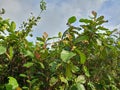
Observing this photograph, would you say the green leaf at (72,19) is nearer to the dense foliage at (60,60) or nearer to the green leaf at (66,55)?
the dense foliage at (60,60)

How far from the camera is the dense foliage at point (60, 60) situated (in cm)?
285

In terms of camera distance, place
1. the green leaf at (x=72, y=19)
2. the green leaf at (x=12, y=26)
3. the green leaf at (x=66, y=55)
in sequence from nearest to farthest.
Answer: the green leaf at (x=66, y=55), the green leaf at (x=72, y=19), the green leaf at (x=12, y=26)

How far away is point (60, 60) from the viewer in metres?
2.82

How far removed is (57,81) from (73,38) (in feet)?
1.43

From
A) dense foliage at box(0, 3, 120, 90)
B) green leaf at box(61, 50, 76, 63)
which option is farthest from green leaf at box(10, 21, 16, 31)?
green leaf at box(61, 50, 76, 63)

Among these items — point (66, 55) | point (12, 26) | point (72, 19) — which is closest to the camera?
point (66, 55)

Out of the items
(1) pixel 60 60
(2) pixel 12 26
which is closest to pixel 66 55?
(1) pixel 60 60

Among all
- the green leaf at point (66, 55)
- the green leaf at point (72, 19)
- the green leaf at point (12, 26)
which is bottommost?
the green leaf at point (66, 55)

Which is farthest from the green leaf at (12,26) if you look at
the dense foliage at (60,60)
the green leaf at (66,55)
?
the green leaf at (66,55)

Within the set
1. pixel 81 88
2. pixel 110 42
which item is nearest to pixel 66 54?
pixel 81 88

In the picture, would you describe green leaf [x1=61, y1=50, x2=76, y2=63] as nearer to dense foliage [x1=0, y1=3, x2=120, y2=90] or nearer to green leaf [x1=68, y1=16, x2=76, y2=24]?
dense foliage [x1=0, y1=3, x2=120, y2=90]

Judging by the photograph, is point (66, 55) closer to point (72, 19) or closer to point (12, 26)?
point (72, 19)

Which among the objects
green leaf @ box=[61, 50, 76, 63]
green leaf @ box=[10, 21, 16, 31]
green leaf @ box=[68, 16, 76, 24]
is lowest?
green leaf @ box=[61, 50, 76, 63]

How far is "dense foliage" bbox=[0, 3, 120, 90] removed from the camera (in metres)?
2.85
